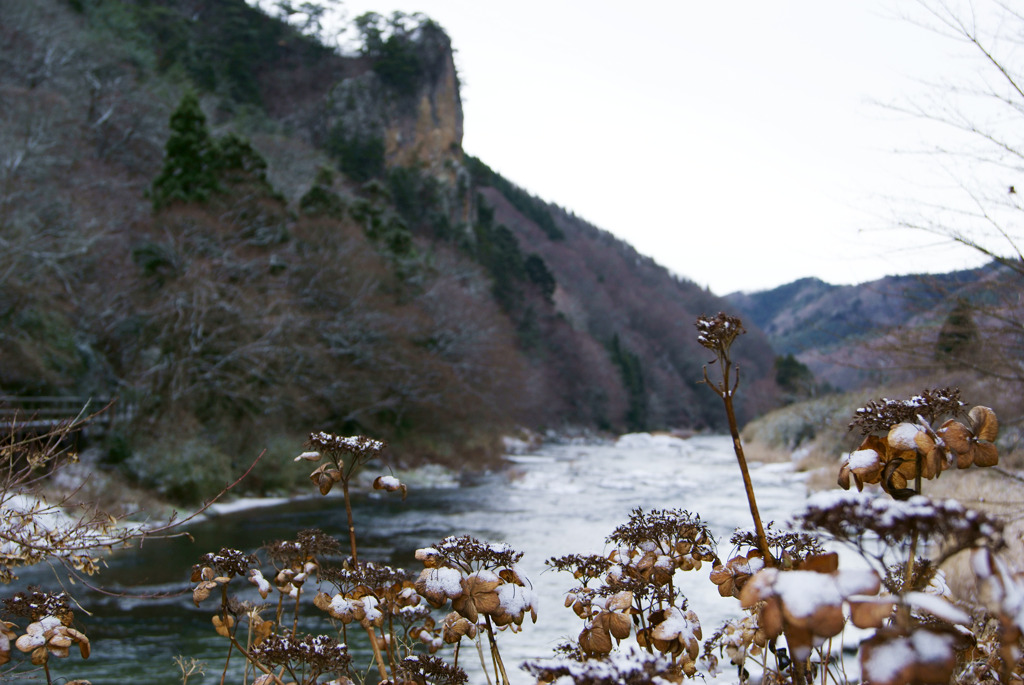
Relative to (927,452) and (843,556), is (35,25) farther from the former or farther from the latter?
(927,452)

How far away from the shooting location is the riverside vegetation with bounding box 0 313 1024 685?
3.43ft

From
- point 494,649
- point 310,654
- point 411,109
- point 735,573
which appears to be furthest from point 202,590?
point 411,109

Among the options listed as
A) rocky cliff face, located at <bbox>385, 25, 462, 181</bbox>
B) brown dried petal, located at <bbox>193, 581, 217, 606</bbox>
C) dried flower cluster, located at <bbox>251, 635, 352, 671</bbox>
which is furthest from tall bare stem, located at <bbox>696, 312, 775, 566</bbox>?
rocky cliff face, located at <bbox>385, 25, 462, 181</bbox>

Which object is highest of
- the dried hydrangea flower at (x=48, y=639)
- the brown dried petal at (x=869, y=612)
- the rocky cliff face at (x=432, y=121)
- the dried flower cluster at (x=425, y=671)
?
the rocky cliff face at (x=432, y=121)

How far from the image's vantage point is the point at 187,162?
25172 millimetres

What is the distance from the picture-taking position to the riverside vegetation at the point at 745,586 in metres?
1.05

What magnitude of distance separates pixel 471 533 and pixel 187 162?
18.3 m

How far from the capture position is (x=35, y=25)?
1243 inches

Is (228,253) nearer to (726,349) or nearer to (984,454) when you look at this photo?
(726,349)

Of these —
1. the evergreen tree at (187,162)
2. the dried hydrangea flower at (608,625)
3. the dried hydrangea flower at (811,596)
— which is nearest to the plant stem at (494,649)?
the dried hydrangea flower at (608,625)

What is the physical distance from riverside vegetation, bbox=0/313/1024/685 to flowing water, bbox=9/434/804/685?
1.45 ft

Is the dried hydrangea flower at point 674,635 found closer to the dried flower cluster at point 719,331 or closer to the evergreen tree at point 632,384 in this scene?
the dried flower cluster at point 719,331

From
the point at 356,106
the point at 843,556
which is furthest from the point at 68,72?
the point at 843,556

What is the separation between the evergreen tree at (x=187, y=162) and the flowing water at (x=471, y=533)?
454 inches
